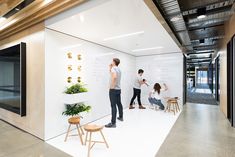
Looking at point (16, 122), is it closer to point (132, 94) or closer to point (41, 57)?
point (41, 57)

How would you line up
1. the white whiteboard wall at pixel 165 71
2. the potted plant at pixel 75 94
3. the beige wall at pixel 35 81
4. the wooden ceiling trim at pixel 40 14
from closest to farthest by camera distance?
1. the wooden ceiling trim at pixel 40 14
2. the beige wall at pixel 35 81
3. the potted plant at pixel 75 94
4. the white whiteboard wall at pixel 165 71

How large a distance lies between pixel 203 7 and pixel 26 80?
412 centimetres

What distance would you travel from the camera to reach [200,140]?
2.75m

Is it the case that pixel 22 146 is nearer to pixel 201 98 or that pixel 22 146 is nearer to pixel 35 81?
pixel 35 81

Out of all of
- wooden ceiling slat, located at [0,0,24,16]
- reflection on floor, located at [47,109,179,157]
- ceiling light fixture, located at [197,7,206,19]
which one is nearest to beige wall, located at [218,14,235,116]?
ceiling light fixture, located at [197,7,206,19]

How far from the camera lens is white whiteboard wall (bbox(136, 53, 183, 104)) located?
565 cm

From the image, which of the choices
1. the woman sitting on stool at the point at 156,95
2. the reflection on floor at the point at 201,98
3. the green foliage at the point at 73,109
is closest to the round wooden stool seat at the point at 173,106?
the woman sitting on stool at the point at 156,95

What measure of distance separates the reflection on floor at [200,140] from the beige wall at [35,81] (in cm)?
234

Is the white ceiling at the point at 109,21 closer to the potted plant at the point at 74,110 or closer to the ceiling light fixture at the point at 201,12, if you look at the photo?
the ceiling light fixture at the point at 201,12

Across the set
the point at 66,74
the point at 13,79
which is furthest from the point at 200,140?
the point at 13,79

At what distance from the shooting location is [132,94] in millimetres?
6234

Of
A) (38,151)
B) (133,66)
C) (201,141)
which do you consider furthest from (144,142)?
(133,66)

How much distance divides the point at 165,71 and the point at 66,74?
13.6ft

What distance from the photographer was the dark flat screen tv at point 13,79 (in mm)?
3123
